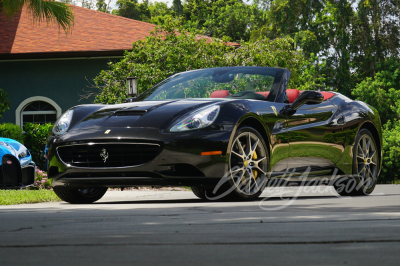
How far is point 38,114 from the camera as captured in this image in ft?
70.5

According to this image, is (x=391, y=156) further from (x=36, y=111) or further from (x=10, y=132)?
(x=10, y=132)

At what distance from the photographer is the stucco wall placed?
842 inches

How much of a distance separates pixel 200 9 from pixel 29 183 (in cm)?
3934

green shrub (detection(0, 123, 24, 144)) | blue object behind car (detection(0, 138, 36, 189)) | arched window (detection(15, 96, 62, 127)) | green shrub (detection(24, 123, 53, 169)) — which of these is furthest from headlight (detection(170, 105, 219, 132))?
arched window (detection(15, 96, 62, 127))

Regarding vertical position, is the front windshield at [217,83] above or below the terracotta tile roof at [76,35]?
below

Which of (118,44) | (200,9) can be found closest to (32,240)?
(118,44)

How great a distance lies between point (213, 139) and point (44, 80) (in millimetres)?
17014

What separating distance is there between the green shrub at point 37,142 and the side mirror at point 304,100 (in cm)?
1082

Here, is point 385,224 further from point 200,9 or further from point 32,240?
point 200,9

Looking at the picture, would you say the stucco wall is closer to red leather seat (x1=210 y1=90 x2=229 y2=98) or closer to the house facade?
the house facade

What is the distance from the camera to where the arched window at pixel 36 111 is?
21.3 metres

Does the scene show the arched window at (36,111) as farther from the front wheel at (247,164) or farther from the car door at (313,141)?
the front wheel at (247,164)

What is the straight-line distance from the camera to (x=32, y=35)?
22.0 meters

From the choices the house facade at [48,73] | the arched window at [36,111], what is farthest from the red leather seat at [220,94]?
the arched window at [36,111]
